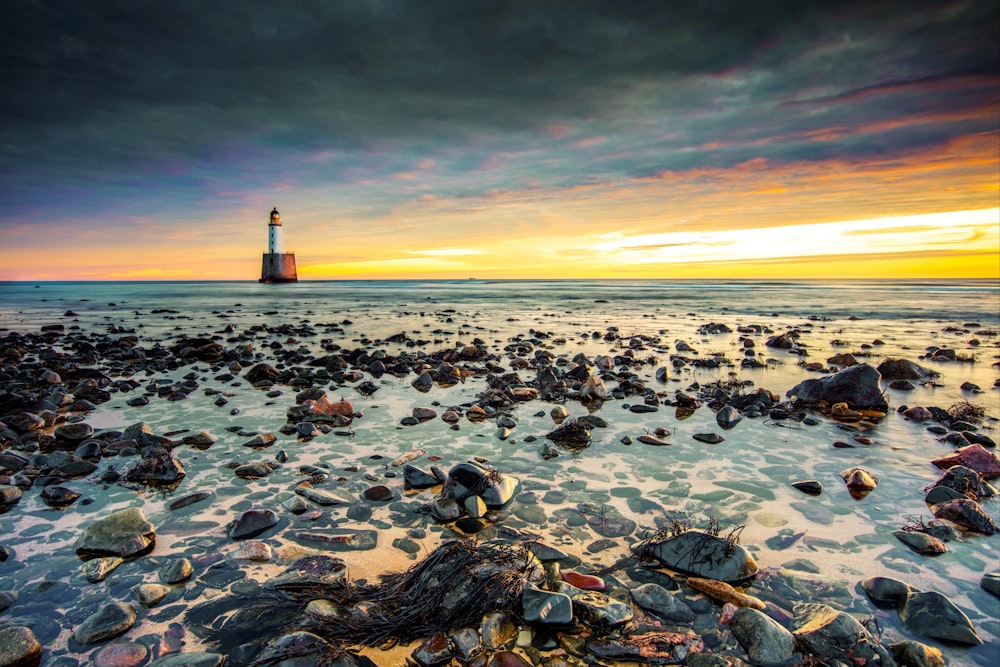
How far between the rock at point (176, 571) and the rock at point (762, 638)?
423cm

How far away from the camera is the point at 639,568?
413cm

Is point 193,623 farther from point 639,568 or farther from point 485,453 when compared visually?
point 485,453

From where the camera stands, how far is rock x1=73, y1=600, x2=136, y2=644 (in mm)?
3260

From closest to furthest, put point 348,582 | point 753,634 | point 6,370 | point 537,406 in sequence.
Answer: point 753,634, point 348,582, point 537,406, point 6,370

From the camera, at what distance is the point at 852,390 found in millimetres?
8922

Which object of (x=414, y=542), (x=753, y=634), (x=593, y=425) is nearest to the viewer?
(x=753, y=634)

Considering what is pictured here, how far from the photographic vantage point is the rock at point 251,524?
459cm

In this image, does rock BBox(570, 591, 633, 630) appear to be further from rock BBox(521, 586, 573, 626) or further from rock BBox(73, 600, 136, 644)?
rock BBox(73, 600, 136, 644)

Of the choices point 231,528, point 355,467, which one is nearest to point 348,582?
point 231,528

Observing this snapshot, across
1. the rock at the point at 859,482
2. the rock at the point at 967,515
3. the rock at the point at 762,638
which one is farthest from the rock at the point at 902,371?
the rock at the point at 762,638

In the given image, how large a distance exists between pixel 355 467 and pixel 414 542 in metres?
1.99

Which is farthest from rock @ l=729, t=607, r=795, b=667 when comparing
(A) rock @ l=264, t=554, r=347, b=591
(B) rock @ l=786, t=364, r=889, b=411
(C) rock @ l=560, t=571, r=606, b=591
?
(B) rock @ l=786, t=364, r=889, b=411

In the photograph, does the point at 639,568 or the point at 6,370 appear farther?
the point at 6,370

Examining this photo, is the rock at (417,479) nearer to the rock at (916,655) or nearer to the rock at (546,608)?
the rock at (546,608)
